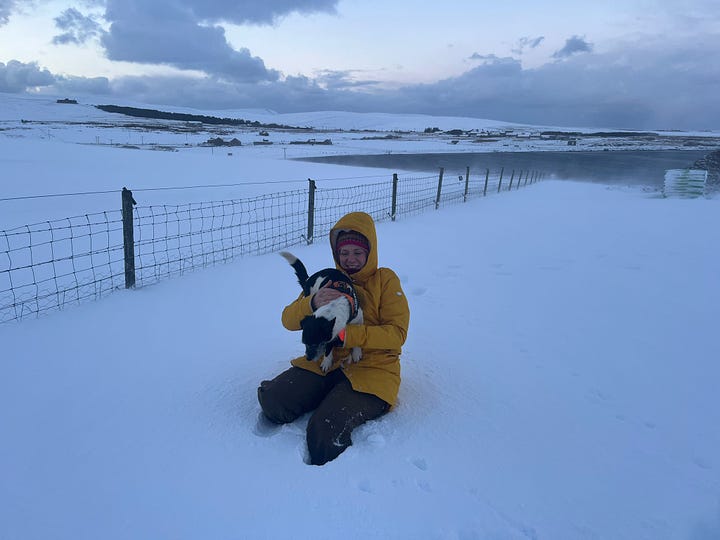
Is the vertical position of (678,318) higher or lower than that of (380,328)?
lower

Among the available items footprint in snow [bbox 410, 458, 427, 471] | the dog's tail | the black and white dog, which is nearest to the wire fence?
the dog's tail

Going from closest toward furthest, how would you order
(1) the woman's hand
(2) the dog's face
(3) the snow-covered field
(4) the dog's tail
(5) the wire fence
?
(3) the snow-covered field < (2) the dog's face < (1) the woman's hand < (4) the dog's tail < (5) the wire fence

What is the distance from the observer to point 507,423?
2805mm

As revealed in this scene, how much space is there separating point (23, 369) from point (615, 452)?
12.9 ft

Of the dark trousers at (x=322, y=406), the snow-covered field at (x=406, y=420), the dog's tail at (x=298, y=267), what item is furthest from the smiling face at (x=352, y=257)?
the snow-covered field at (x=406, y=420)

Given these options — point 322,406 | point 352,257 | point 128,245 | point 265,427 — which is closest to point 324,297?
point 352,257

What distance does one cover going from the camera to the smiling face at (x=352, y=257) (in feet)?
8.80

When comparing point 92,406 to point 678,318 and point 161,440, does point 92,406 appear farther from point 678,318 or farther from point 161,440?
point 678,318

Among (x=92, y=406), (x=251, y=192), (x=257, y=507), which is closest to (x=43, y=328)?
(x=92, y=406)

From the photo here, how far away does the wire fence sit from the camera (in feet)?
16.2

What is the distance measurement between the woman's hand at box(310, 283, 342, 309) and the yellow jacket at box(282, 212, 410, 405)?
0.28 feet

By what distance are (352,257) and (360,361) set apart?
64 centimetres

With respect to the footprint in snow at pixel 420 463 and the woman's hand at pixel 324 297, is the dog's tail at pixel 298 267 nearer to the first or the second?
the woman's hand at pixel 324 297

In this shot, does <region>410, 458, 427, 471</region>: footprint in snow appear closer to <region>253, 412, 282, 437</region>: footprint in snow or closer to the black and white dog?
the black and white dog
